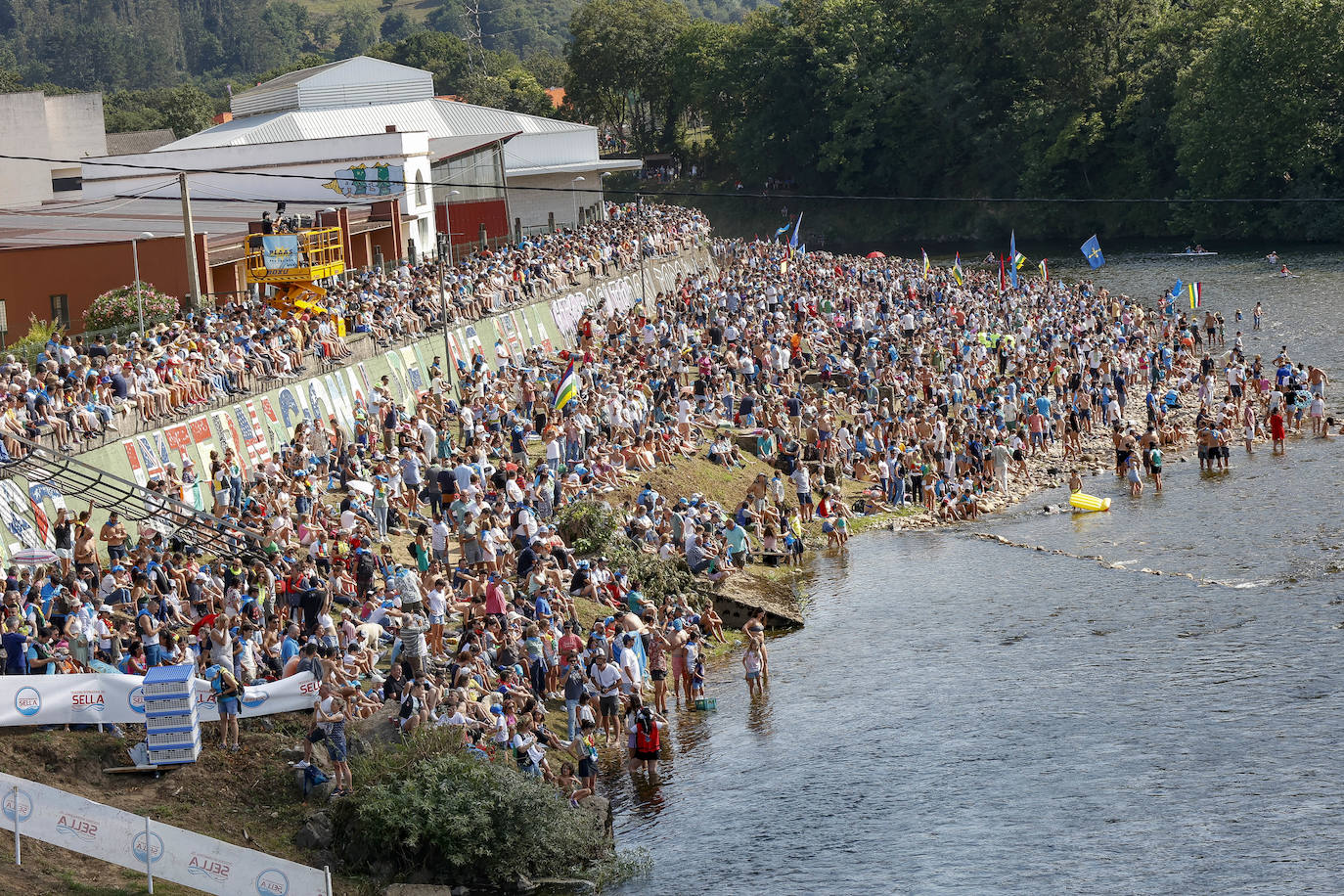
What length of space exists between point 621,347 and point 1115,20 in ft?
201

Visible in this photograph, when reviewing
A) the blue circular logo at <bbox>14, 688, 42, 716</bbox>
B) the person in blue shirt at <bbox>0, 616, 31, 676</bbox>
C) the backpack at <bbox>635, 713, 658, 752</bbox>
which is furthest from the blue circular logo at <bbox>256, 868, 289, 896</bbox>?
the backpack at <bbox>635, 713, 658, 752</bbox>

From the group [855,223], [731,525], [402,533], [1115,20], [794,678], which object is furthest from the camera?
[855,223]

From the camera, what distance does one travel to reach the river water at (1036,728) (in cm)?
1920

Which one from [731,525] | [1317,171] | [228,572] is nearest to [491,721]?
[228,572]

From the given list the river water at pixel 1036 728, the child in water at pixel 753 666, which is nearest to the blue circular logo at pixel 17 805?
the river water at pixel 1036 728

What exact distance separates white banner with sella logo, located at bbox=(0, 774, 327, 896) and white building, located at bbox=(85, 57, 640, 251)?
29270 millimetres

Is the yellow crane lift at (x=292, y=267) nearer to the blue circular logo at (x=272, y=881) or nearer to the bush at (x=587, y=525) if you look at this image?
the bush at (x=587, y=525)

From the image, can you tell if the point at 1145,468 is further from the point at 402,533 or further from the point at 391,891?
the point at 391,891

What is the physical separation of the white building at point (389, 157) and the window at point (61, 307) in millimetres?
9587

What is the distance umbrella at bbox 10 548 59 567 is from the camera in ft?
71.4

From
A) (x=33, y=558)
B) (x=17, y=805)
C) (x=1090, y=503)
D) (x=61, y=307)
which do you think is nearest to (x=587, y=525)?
(x=33, y=558)

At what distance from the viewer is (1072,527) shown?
35.1 m

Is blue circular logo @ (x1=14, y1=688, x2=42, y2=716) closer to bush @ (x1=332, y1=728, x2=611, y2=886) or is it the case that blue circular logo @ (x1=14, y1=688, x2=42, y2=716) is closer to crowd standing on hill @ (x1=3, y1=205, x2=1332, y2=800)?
crowd standing on hill @ (x1=3, y1=205, x2=1332, y2=800)

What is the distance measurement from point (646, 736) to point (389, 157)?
3884cm
